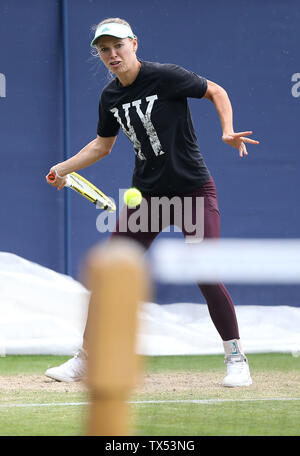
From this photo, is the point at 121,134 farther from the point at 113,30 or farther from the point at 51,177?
the point at 113,30

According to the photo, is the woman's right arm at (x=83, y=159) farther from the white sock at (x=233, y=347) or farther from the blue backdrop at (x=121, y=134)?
the blue backdrop at (x=121, y=134)

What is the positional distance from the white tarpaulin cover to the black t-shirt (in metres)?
1.25

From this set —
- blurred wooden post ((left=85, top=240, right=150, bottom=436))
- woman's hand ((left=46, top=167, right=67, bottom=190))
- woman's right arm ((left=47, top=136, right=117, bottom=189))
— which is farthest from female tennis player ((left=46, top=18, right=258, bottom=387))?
blurred wooden post ((left=85, top=240, right=150, bottom=436))

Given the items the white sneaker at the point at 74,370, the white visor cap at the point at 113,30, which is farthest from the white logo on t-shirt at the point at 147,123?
the white sneaker at the point at 74,370

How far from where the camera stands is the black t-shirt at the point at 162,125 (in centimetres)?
383

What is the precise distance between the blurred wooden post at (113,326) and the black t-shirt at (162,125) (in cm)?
260

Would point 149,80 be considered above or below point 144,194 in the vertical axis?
above

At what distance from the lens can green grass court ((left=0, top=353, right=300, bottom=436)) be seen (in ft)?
9.45

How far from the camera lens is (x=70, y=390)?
3.79 meters

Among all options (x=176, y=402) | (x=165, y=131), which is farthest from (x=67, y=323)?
(x=176, y=402)

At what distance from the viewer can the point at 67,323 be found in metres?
5.64
